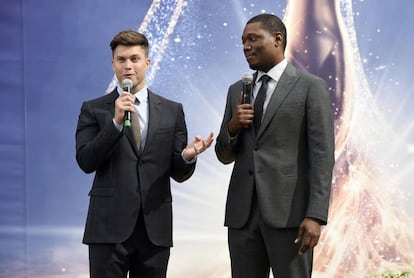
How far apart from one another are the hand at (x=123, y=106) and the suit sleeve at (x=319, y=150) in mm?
676

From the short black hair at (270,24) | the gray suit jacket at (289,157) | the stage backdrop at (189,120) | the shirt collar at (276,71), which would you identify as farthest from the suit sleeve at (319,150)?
the stage backdrop at (189,120)

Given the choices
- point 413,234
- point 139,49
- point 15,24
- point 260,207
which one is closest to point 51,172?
point 15,24

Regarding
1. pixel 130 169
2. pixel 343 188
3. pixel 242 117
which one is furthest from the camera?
pixel 343 188

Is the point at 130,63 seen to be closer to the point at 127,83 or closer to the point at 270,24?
the point at 127,83

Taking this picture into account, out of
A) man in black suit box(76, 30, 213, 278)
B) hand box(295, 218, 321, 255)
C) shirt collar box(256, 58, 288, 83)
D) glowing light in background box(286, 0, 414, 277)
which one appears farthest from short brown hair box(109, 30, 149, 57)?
glowing light in background box(286, 0, 414, 277)

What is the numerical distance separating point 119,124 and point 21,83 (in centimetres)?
202

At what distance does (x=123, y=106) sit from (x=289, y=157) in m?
0.66

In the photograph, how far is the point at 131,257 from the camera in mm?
2451

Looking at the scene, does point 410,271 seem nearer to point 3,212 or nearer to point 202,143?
point 202,143

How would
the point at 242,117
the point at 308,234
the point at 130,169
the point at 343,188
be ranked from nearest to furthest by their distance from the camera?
the point at 308,234 → the point at 242,117 → the point at 130,169 → the point at 343,188

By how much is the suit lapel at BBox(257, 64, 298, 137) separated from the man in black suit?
0.25 m

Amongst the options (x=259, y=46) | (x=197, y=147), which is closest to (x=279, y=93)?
(x=259, y=46)

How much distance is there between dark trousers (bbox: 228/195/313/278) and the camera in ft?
7.52

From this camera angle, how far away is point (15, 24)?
412 centimetres
